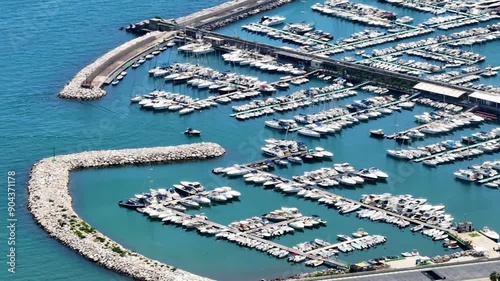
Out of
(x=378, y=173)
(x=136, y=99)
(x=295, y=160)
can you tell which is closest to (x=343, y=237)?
(x=378, y=173)

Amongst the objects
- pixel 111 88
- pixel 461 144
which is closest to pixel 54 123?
pixel 111 88

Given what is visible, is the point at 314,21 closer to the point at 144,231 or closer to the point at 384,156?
the point at 384,156

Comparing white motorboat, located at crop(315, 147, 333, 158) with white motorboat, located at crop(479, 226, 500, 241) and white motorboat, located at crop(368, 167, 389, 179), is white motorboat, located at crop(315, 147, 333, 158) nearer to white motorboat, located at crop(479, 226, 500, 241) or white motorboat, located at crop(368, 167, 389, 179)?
white motorboat, located at crop(368, 167, 389, 179)

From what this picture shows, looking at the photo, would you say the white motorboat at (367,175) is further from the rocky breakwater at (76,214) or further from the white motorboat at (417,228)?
the rocky breakwater at (76,214)

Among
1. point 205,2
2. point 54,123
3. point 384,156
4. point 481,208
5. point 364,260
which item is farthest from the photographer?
A: point 205,2

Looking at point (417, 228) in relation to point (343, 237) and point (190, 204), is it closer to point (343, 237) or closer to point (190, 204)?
point (343, 237)

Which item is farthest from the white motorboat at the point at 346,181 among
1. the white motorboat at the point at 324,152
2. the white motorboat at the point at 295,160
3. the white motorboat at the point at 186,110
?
the white motorboat at the point at 186,110
